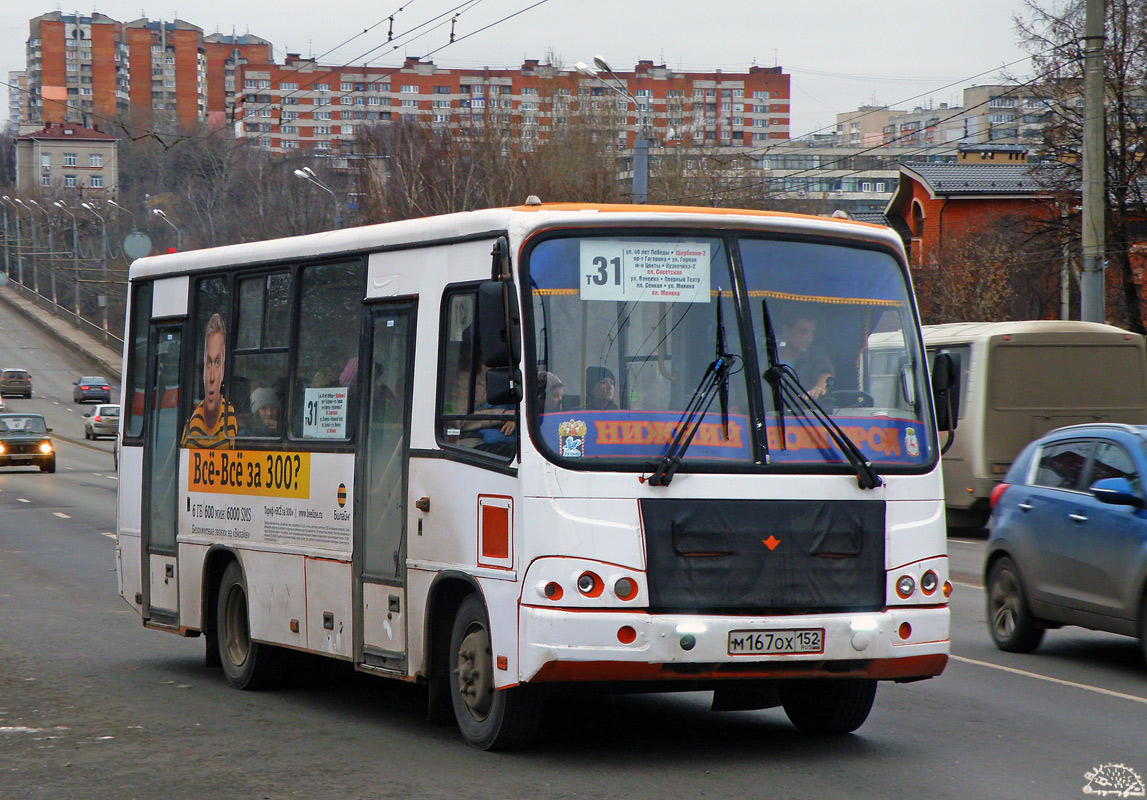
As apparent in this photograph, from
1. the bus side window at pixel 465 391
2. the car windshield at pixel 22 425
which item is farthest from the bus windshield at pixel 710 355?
the car windshield at pixel 22 425

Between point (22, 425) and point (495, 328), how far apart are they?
39709mm

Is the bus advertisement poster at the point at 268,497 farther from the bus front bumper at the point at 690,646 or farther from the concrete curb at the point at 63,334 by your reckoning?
the concrete curb at the point at 63,334

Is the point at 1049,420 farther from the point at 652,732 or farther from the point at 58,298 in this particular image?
the point at 58,298

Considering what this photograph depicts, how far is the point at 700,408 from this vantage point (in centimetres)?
750

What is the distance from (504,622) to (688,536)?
34.5 inches

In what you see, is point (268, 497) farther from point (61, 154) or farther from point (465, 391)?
point (61, 154)

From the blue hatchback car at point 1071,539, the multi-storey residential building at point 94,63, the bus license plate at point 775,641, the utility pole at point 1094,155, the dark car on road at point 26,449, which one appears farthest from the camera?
the multi-storey residential building at point 94,63

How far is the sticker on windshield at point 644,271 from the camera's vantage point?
24.9 ft

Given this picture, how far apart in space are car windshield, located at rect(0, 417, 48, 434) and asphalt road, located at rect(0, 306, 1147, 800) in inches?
1294

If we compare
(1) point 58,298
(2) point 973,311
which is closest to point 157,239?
(1) point 58,298

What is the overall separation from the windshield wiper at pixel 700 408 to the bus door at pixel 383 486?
1.59 meters

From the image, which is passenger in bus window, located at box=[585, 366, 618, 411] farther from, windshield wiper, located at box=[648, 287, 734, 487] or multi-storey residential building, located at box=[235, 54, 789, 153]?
multi-storey residential building, located at box=[235, 54, 789, 153]

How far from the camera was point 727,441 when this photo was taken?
7488 millimetres

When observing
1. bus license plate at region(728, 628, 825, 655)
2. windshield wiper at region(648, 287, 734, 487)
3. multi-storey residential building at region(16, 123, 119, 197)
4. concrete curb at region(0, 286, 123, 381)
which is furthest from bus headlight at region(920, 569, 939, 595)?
multi-storey residential building at region(16, 123, 119, 197)
